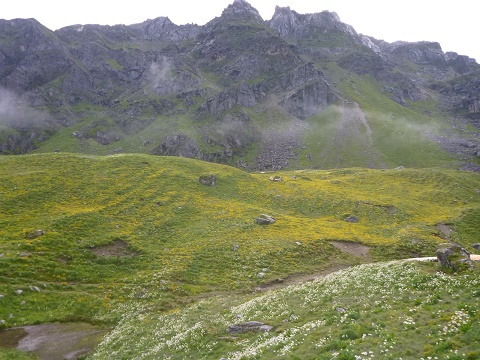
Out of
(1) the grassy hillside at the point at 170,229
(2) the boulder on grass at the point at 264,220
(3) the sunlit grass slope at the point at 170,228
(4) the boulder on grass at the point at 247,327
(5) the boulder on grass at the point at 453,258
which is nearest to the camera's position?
A: (4) the boulder on grass at the point at 247,327

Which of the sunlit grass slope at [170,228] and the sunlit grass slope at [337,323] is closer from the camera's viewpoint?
the sunlit grass slope at [337,323]

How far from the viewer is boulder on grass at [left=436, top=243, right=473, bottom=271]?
82.0 feet

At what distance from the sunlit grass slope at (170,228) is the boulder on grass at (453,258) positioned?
20.1m

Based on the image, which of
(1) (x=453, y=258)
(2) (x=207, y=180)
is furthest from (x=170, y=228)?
(1) (x=453, y=258)

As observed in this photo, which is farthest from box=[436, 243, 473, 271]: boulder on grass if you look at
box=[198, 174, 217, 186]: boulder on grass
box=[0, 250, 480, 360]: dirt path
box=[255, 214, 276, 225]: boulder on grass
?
box=[198, 174, 217, 186]: boulder on grass

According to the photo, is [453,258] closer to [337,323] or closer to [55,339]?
[337,323]

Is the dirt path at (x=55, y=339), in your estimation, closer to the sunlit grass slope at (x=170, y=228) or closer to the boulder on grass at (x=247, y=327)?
the sunlit grass slope at (x=170, y=228)

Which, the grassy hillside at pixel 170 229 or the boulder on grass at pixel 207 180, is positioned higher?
the boulder on grass at pixel 207 180

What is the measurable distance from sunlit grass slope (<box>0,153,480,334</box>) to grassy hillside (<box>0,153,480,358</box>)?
20 cm

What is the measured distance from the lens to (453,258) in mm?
25984

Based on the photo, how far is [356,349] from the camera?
15.5 meters

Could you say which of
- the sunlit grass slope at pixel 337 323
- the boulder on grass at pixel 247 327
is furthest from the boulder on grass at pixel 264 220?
the boulder on grass at pixel 247 327

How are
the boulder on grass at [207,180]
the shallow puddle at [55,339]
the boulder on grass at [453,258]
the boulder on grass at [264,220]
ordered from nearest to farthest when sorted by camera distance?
the boulder on grass at [453,258] < the shallow puddle at [55,339] < the boulder on grass at [264,220] < the boulder on grass at [207,180]

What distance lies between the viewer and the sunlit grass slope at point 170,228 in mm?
36500
